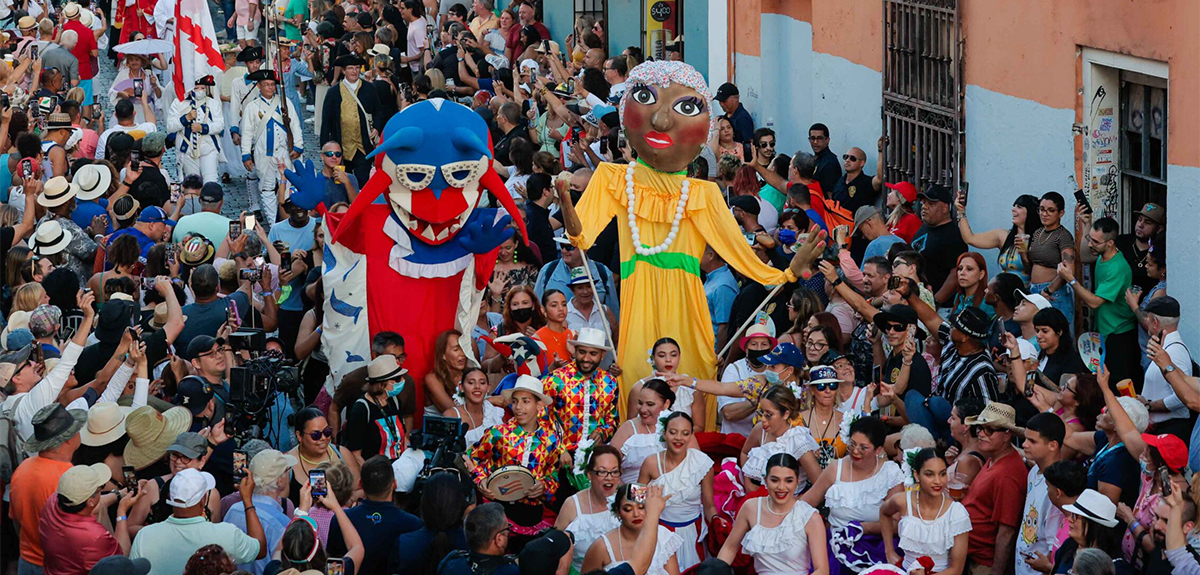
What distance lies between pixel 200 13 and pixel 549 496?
29.0ft

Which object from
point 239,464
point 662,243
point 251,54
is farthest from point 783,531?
point 251,54

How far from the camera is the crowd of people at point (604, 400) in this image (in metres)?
7.38

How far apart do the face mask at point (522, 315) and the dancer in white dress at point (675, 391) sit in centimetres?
108

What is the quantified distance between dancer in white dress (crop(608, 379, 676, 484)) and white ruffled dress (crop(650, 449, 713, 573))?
0.65 ft

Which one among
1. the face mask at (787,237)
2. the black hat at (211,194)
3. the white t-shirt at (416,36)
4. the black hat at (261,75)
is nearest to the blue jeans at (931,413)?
the face mask at (787,237)

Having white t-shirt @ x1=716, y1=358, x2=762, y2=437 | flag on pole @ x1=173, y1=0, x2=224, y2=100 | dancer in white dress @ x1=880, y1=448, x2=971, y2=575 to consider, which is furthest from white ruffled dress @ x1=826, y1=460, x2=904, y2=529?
flag on pole @ x1=173, y1=0, x2=224, y2=100

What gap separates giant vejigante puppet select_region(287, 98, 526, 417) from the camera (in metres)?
9.55

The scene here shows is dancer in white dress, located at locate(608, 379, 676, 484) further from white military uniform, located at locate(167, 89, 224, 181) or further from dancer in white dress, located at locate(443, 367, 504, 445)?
white military uniform, located at locate(167, 89, 224, 181)

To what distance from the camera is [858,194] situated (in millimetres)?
13125

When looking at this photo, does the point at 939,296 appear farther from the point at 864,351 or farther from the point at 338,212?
the point at 338,212

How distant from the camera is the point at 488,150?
9750mm

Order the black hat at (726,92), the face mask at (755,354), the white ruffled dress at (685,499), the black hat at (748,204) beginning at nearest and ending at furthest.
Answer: the white ruffled dress at (685,499) → the face mask at (755,354) → the black hat at (748,204) → the black hat at (726,92)

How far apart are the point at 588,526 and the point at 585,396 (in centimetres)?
118

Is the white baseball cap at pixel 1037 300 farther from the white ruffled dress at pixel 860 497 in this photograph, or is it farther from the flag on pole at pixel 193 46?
the flag on pole at pixel 193 46
